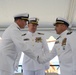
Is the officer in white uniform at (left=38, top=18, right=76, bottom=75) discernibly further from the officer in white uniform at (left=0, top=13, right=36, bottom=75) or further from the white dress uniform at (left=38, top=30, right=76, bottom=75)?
the officer in white uniform at (left=0, top=13, right=36, bottom=75)

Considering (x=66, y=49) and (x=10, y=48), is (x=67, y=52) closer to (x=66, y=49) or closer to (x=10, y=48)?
(x=66, y=49)

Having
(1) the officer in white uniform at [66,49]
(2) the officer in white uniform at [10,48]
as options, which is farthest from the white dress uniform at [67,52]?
(2) the officer in white uniform at [10,48]

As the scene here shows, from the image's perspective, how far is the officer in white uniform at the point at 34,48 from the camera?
315cm

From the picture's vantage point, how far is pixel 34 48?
3.20 metres

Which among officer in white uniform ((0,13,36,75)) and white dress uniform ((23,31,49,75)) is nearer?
officer in white uniform ((0,13,36,75))

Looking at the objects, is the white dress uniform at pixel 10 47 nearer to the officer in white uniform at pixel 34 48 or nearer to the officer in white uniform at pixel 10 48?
the officer in white uniform at pixel 10 48

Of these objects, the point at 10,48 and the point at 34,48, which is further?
the point at 34,48

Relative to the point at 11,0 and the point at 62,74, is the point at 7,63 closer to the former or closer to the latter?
the point at 62,74

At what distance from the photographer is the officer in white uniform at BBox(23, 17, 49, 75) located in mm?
3152

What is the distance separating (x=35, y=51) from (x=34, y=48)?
0.05 metres

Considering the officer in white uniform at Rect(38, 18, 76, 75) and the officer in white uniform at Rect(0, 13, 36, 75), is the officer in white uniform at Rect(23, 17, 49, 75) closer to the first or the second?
the officer in white uniform at Rect(38, 18, 76, 75)

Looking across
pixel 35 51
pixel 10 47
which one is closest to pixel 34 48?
pixel 35 51

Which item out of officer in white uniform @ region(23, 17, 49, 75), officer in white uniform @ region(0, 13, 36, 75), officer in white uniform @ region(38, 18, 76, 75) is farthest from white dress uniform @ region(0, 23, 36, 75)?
officer in white uniform @ region(23, 17, 49, 75)

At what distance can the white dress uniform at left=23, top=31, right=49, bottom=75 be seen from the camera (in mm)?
3150
